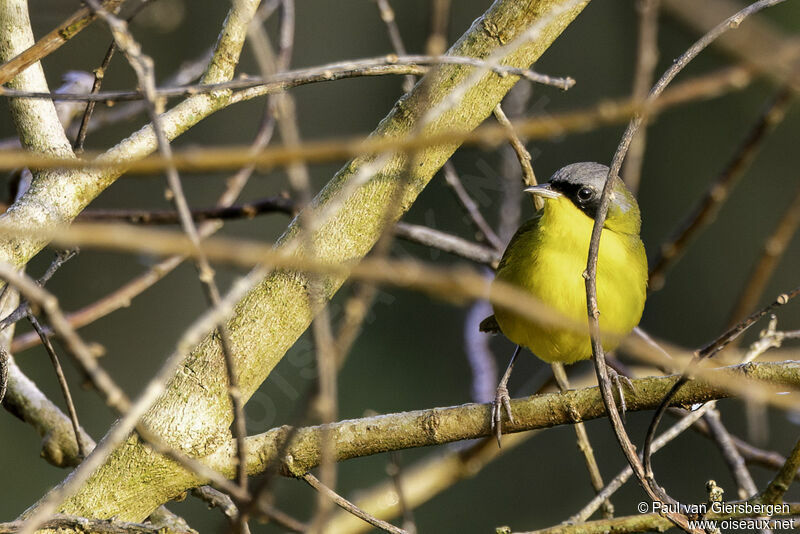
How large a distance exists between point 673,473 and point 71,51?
6226 millimetres

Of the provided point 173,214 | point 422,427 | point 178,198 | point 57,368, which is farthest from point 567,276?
point 178,198

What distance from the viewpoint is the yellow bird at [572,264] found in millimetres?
3043

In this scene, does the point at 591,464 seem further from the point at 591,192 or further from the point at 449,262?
the point at 449,262

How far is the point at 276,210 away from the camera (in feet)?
11.2

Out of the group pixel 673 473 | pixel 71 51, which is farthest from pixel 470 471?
pixel 71 51

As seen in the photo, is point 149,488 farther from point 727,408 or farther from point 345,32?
point 345,32

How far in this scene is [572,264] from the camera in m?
3.10

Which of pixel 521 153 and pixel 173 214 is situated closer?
pixel 521 153

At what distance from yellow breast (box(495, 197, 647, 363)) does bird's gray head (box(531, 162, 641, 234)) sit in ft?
0.17

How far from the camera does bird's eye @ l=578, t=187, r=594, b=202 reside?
133 inches

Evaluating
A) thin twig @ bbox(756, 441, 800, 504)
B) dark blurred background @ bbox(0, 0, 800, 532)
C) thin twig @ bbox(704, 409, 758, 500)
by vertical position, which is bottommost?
thin twig @ bbox(756, 441, 800, 504)

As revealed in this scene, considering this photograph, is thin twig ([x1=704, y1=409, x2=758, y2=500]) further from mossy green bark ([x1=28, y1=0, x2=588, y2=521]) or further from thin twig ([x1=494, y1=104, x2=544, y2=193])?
mossy green bark ([x1=28, y1=0, x2=588, y2=521])

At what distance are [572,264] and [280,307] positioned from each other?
1.30 meters

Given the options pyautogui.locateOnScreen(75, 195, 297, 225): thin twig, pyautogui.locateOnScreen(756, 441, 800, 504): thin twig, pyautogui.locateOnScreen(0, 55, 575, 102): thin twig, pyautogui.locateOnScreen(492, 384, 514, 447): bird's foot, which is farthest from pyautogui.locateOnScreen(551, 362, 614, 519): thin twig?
→ pyautogui.locateOnScreen(75, 195, 297, 225): thin twig
